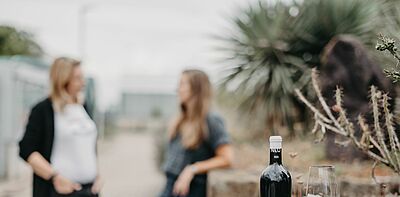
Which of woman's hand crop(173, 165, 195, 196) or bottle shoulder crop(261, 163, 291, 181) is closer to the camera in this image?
bottle shoulder crop(261, 163, 291, 181)

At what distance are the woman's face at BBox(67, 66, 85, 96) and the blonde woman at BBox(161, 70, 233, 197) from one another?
0.61m

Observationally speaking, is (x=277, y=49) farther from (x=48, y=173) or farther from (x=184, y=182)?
(x=48, y=173)

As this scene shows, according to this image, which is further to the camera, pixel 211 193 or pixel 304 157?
pixel 304 157

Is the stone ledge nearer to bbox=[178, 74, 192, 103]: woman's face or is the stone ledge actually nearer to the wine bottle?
bbox=[178, 74, 192, 103]: woman's face

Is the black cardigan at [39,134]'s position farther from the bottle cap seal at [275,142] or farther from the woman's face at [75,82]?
the bottle cap seal at [275,142]

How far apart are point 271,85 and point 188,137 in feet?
17.6

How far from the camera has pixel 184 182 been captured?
148 inches

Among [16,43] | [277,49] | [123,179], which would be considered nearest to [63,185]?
[277,49]

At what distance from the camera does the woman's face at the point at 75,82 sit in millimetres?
3869

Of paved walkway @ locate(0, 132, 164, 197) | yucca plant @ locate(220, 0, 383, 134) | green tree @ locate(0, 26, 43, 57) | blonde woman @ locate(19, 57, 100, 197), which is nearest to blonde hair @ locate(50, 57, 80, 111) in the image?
blonde woman @ locate(19, 57, 100, 197)

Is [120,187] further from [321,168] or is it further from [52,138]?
[321,168]

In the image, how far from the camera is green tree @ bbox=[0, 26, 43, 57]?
30.5 meters

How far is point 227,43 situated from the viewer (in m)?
9.91

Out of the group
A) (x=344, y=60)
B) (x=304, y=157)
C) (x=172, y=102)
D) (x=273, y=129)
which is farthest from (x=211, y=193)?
(x=172, y=102)
